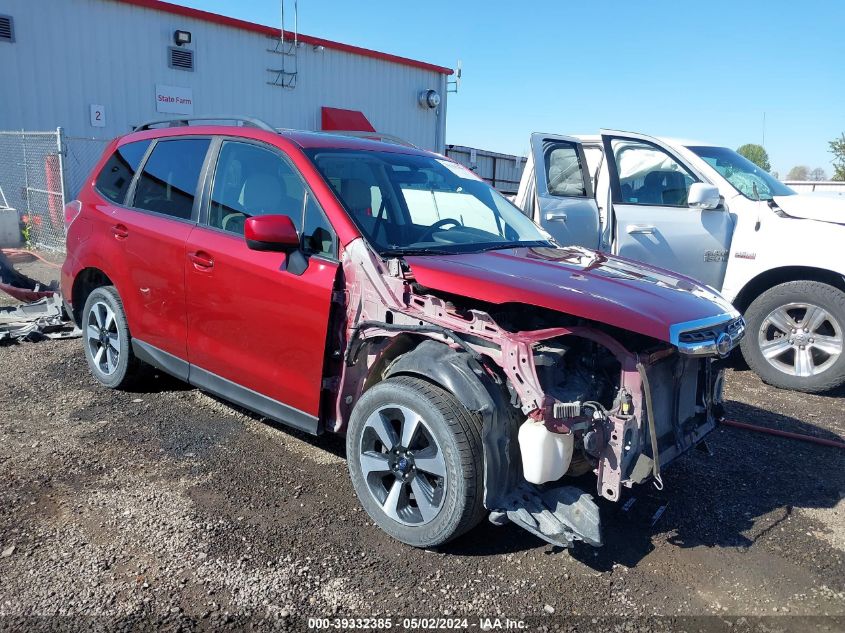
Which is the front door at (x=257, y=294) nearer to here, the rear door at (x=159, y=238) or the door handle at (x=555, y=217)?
the rear door at (x=159, y=238)

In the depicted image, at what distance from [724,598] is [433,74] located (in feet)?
66.3

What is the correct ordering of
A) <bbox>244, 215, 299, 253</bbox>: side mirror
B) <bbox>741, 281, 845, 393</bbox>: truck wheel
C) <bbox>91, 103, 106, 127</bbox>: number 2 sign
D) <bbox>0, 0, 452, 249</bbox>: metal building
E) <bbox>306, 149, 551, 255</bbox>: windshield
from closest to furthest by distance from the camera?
<bbox>244, 215, 299, 253</bbox>: side mirror
<bbox>306, 149, 551, 255</bbox>: windshield
<bbox>741, 281, 845, 393</bbox>: truck wheel
<bbox>0, 0, 452, 249</bbox>: metal building
<bbox>91, 103, 106, 127</bbox>: number 2 sign

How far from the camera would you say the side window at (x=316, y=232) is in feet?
11.4

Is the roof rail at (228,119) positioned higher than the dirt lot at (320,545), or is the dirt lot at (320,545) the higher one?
the roof rail at (228,119)

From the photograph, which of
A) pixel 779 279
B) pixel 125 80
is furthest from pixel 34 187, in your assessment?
pixel 779 279

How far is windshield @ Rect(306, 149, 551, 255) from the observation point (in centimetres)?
359

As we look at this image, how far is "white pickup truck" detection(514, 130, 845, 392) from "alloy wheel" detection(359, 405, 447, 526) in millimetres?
3434

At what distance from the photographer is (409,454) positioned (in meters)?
3.10

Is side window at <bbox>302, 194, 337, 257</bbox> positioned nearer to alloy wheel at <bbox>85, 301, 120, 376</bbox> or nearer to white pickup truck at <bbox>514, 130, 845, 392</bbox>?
alloy wheel at <bbox>85, 301, 120, 376</bbox>

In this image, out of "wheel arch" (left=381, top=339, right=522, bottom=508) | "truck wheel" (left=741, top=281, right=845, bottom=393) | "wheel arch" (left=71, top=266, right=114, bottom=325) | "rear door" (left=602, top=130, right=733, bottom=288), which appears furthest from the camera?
"rear door" (left=602, top=130, right=733, bottom=288)

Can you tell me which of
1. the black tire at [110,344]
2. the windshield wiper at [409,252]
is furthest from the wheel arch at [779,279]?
the black tire at [110,344]

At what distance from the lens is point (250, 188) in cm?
393

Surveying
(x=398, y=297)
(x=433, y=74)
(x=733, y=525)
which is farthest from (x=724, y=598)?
(x=433, y=74)

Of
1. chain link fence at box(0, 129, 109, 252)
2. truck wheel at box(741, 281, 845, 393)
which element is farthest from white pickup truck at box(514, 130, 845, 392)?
chain link fence at box(0, 129, 109, 252)
